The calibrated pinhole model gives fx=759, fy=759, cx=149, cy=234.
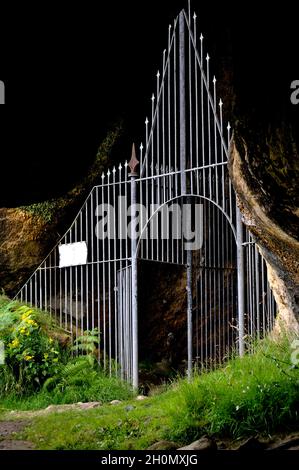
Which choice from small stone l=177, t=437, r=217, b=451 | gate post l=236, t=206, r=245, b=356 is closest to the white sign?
gate post l=236, t=206, r=245, b=356

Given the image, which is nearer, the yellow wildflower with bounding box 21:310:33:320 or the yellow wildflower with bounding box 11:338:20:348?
the yellow wildflower with bounding box 11:338:20:348

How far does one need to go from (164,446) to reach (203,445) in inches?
19.2

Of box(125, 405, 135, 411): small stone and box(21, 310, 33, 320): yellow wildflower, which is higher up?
box(21, 310, 33, 320): yellow wildflower

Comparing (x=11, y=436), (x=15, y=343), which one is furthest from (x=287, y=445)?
(x=15, y=343)

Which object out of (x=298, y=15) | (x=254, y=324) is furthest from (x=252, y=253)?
(x=298, y=15)

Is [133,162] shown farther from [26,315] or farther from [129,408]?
[129,408]

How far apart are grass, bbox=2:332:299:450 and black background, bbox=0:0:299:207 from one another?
2.37 metres

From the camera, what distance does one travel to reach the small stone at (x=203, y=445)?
6039 millimetres

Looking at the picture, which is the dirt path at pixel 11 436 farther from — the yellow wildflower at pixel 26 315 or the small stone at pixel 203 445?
the yellow wildflower at pixel 26 315

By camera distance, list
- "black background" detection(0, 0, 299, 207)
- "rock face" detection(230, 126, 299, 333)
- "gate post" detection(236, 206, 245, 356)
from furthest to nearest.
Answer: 1. "gate post" detection(236, 206, 245, 356)
2. "rock face" detection(230, 126, 299, 333)
3. "black background" detection(0, 0, 299, 207)

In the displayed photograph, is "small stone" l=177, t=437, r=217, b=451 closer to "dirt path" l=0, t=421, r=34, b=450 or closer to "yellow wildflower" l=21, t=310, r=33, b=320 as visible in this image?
"dirt path" l=0, t=421, r=34, b=450

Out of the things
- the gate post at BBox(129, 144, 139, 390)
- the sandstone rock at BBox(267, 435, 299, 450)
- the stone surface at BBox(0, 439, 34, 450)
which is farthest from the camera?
the gate post at BBox(129, 144, 139, 390)

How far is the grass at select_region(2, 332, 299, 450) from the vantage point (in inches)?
255

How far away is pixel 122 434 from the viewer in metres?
7.12
